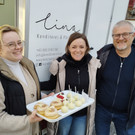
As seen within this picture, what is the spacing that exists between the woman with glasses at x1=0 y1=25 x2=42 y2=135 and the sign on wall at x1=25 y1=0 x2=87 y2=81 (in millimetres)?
386

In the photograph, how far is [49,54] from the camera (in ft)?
6.16

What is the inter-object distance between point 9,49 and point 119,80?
128 centimetres

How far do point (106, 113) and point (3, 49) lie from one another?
1.49 meters

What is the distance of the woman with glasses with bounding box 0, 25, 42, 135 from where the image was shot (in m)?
1.11

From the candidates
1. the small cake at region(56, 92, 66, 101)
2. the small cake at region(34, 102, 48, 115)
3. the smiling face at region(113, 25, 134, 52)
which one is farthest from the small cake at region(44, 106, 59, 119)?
the smiling face at region(113, 25, 134, 52)

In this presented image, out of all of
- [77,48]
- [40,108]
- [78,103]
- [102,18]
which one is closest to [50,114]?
[40,108]

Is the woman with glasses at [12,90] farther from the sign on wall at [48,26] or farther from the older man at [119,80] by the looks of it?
the older man at [119,80]

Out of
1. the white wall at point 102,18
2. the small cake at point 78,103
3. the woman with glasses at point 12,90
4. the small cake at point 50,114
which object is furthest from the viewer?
the white wall at point 102,18

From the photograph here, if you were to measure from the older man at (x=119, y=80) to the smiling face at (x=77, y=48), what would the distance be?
0.31m

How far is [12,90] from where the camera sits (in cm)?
114

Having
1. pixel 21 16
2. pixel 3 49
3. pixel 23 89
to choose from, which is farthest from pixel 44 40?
pixel 23 89

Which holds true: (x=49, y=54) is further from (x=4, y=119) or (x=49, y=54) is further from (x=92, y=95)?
(x=4, y=119)

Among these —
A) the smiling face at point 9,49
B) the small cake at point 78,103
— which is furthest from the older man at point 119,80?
the smiling face at point 9,49

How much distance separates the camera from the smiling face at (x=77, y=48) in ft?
5.40
